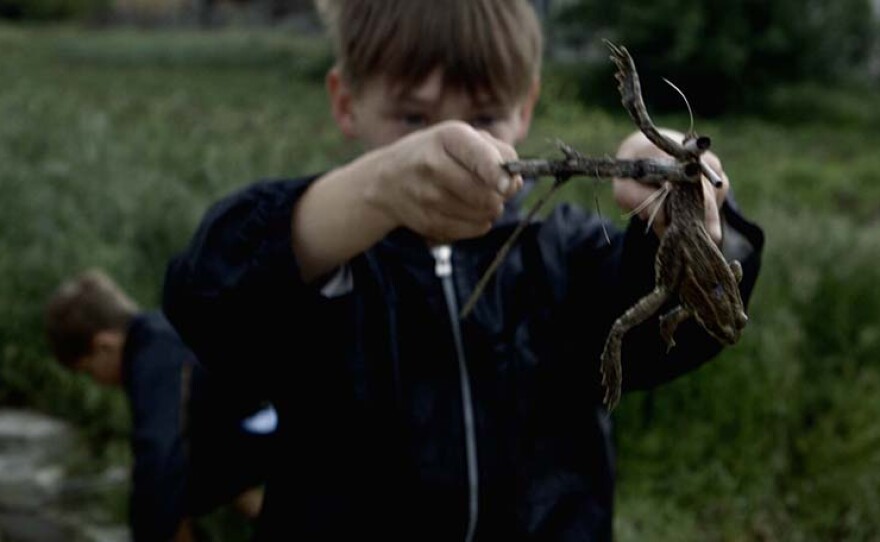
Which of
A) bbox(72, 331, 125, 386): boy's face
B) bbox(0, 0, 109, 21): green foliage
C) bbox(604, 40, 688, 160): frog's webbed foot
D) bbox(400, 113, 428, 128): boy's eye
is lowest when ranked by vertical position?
bbox(0, 0, 109, 21): green foliage

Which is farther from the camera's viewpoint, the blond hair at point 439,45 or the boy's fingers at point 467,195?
the blond hair at point 439,45

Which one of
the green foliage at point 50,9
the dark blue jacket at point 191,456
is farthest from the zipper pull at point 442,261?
the green foliage at point 50,9

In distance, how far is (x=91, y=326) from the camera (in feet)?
13.9

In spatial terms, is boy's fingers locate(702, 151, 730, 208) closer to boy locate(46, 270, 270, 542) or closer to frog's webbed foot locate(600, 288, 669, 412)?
frog's webbed foot locate(600, 288, 669, 412)

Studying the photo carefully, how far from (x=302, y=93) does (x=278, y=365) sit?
1693 cm

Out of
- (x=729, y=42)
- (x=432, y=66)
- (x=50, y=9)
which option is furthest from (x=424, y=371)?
(x=50, y=9)

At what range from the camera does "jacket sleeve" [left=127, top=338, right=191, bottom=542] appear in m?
3.48

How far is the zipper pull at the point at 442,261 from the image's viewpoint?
231 cm

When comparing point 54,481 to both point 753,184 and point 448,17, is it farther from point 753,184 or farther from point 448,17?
point 753,184

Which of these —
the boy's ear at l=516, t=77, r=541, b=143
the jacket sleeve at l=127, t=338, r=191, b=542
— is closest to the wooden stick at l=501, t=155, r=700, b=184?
the boy's ear at l=516, t=77, r=541, b=143

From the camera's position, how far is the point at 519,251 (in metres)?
2.44

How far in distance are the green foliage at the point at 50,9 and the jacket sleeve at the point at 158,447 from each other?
40.0 meters

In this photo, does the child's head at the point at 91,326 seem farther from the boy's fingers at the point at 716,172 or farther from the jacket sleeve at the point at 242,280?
the boy's fingers at the point at 716,172

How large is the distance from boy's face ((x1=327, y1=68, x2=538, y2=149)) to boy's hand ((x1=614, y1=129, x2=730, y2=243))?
48cm
